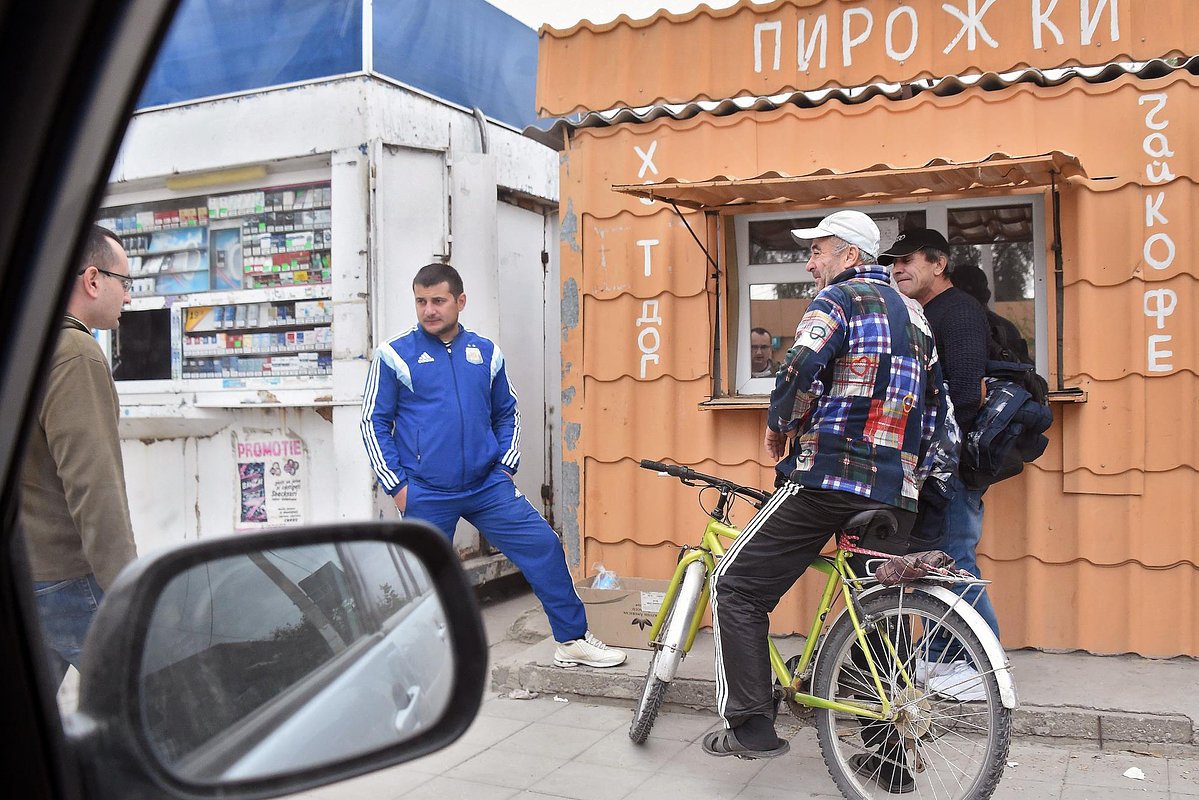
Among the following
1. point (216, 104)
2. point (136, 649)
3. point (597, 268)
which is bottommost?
point (136, 649)

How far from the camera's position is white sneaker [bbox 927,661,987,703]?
144 inches

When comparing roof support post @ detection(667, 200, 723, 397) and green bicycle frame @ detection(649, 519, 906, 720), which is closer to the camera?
green bicycle frame @ detection(649, 519, 906, 720)

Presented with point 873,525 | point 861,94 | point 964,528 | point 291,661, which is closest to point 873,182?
point 861,94

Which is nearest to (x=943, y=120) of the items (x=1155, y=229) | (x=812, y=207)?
(x=812, y=207)

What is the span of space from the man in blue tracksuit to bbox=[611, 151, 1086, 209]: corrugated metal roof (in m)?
1.15

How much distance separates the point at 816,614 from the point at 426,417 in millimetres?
2153

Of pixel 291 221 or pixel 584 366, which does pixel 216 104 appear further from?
pixel 584 366

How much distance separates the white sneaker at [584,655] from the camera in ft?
17.6

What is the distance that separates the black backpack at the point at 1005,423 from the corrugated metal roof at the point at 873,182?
769 millimetres

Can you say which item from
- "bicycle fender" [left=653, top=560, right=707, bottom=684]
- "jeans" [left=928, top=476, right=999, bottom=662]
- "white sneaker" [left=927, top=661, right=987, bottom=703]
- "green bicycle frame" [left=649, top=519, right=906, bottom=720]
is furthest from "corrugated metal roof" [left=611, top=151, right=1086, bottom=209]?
"white sneaker" [left=927, top=661, right=987, bottom=703]

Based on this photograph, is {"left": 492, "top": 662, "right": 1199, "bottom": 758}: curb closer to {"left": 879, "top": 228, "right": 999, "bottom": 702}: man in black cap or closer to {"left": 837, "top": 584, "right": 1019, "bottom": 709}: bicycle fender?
{"left": 879, "top": 228, "right": 999, "bottom": 702}: man in black cap

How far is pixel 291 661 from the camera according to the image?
1.38 meters

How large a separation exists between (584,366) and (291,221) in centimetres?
217

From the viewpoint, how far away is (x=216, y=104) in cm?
694
